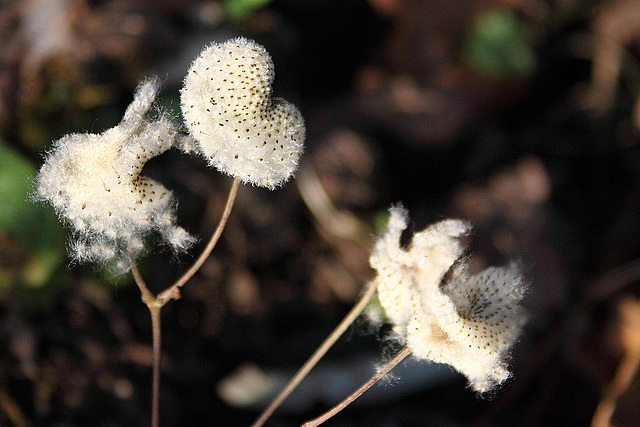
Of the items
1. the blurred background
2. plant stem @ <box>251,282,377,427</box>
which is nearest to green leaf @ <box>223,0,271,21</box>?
the blurred background

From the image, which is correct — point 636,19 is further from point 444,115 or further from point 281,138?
point 281,138

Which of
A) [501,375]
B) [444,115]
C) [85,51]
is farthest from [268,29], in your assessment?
[501,375]

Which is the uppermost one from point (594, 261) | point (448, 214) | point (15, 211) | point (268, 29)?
point (268, 29)

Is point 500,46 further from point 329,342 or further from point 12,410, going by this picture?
point 12,410

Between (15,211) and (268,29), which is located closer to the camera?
(15,211)

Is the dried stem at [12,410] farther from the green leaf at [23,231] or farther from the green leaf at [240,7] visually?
the green leaf at [240,7]

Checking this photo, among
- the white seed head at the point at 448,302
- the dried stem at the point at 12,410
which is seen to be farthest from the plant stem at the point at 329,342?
the dried stem at the point at 12,410

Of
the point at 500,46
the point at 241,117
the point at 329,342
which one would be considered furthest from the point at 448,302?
the point at 500,46
